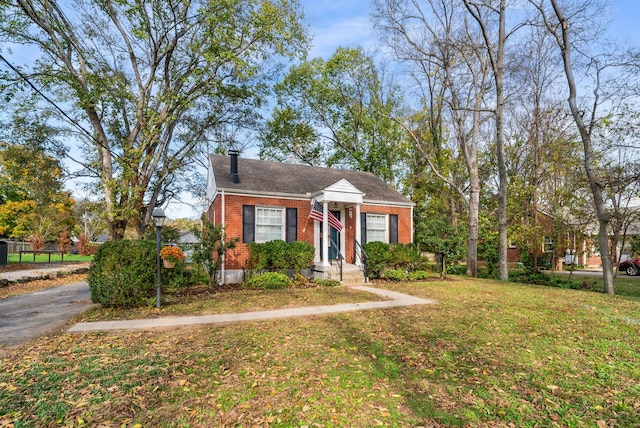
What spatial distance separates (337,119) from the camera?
91.4ft

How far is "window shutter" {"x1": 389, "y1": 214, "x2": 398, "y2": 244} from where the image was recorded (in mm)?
15328

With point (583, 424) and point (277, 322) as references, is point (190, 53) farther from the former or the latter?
point (583, 424)

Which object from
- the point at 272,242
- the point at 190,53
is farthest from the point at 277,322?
the point at 190,53

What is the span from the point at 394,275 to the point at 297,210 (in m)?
4.74

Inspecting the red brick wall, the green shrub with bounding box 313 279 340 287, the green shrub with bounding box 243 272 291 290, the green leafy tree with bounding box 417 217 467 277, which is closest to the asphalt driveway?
the green shrub with bounding box 243 272 291 290

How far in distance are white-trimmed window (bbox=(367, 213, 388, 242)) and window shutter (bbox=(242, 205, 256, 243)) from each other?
5.25 m

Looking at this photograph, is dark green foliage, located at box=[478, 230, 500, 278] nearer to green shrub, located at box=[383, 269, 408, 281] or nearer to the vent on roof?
green shrub, located at box=[383, 269, 408, 281]

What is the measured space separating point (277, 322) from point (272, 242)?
6.02m

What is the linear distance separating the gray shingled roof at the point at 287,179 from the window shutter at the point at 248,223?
0.70 m

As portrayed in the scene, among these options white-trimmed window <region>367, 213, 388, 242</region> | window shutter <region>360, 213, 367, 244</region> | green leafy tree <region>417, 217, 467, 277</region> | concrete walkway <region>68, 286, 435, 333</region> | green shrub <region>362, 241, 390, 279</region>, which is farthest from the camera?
white-trimmed window <region>367, 213, 388, 242</region>

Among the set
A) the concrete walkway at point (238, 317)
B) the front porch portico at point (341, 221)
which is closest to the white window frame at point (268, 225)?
the front porch portico at point (341, 221)

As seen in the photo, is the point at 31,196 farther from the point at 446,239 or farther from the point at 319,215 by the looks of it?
the point at 446,239

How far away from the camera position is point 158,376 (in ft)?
13.0

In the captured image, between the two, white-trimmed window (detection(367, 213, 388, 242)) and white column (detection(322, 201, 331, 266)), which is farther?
white-trimmed window (detection(367, 213, 388, 242))
